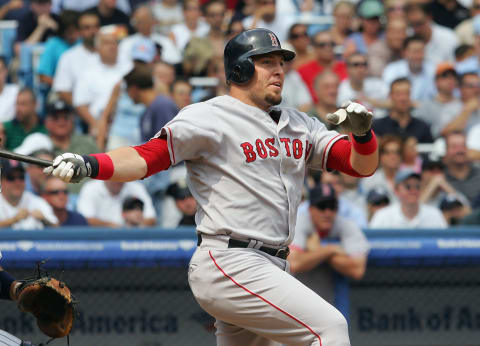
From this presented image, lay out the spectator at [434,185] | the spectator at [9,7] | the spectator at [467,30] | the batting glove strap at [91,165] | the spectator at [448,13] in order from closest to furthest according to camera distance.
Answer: the batting glove strap at [91,165]
the spectator at [434,185]
the spectator at [9,7]
the spectator at [467,30]
the spectator at [448,13]

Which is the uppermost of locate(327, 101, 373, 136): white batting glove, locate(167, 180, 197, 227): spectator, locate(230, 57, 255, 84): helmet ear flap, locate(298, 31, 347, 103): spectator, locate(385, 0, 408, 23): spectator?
locate(385, 0, 408, 23): spectator

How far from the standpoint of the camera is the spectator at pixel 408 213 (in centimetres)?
655

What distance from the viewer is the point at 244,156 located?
3596mm

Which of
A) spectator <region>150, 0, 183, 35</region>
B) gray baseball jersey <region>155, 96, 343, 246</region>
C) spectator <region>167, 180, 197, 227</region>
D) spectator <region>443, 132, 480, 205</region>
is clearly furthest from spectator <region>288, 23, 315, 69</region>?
gray baseball jersey <region>155, 96, 343, 246</region>

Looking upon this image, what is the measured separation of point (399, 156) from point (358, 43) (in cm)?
194

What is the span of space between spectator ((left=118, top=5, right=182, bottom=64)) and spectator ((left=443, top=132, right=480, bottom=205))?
2719 millimetres

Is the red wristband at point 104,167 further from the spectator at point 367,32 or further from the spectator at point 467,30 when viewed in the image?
the spectator at point 467,30

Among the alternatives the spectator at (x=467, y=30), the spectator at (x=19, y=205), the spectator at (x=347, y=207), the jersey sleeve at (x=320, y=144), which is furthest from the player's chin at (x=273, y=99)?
the spectator at (x=467, y=30)

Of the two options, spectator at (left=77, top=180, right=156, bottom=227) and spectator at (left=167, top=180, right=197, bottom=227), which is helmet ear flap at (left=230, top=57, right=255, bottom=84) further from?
spectator at (left=77, top=180, right=156, bottom=227)

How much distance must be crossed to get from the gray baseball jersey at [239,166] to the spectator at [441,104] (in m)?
4.63

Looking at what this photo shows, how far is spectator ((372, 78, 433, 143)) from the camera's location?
7.86 metres

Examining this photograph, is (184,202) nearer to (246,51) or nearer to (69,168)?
(246,51)

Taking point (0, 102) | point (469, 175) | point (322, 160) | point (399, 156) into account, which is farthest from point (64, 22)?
point (322, 160)

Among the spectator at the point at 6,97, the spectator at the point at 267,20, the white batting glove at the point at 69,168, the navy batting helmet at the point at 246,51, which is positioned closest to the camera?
the white batting glove at the point at 69,168
